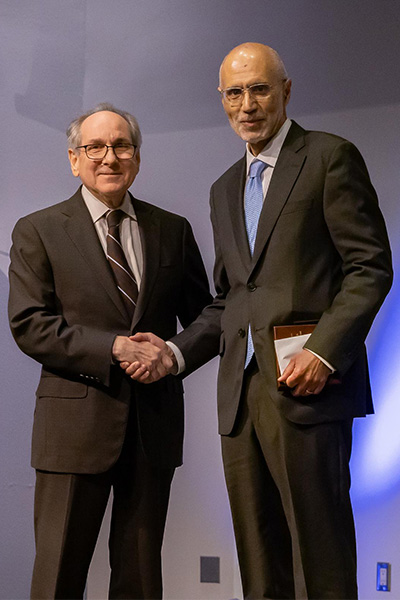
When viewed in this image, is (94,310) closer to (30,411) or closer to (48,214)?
(48,214)

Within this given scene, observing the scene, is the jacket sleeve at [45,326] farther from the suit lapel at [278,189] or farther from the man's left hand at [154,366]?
the suit lapel at [278,189]

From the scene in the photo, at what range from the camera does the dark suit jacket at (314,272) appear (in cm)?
210

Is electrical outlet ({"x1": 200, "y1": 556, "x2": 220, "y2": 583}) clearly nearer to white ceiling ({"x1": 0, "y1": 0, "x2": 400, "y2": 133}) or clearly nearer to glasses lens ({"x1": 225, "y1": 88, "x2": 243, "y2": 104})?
white ceiling ({"x1": 0, "y1": 0, "x2": 400, "y2": 133})

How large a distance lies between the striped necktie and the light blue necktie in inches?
16.9

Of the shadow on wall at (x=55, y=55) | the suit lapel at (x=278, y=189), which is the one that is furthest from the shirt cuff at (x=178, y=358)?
the shadow on wall at (x=55, y=55)

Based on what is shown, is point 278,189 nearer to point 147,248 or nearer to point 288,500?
point 147,248

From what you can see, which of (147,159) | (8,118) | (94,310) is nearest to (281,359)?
(94,310)

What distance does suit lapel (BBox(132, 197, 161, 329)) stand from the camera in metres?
2.47

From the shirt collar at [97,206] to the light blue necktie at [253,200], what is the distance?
0.45 meters

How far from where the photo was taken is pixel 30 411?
3639 millimetres

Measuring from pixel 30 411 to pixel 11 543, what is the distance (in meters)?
0.57

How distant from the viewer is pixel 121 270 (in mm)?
2500

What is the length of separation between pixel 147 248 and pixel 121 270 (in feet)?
0.39

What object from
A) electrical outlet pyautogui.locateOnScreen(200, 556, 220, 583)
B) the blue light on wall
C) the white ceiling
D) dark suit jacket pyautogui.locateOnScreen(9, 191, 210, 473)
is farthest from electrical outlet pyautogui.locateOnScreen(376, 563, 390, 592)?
the white ceiling
